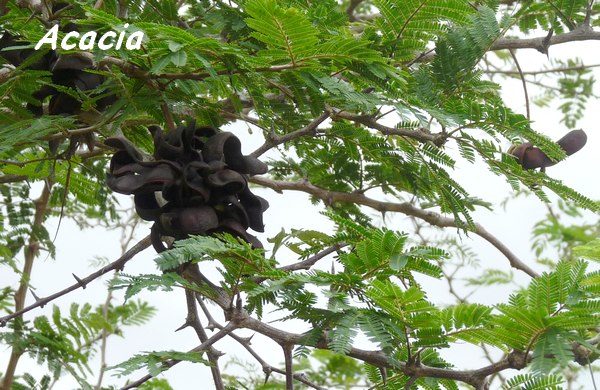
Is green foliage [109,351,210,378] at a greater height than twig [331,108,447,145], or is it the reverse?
twig [331,108,447,145]

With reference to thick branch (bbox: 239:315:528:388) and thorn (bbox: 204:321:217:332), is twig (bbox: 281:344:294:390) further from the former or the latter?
thorn (bbox: 204:321:217:332)

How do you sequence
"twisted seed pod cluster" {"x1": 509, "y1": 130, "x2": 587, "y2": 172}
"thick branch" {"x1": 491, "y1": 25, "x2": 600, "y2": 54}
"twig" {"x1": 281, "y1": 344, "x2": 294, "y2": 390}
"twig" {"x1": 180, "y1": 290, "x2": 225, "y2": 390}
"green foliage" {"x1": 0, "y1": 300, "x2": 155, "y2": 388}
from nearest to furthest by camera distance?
"twig" {"x1": 281, "y1": 344, "x2": 294, "y2": 390}, "twig" {"x1": 180, "y1": 290, "x2": 225, "y2": 390}, "twisted seed pod cluster" {"x1": 509, "y1": 130, "x2": 587, "y2": 172}, "thick branch" {"x1": 491, "y1": 25, "x2": 600, "y2": 54}, "green foliage" {"x1": 0, "y1": 300, "x2": 155, "y2": 388}

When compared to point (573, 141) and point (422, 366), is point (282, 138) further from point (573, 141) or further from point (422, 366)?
point (573, 141)

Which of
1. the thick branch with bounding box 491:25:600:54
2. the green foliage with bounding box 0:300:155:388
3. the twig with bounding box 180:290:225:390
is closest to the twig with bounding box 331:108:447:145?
the thick branch with bounding box 491:25:600:54

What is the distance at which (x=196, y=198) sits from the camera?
144cm

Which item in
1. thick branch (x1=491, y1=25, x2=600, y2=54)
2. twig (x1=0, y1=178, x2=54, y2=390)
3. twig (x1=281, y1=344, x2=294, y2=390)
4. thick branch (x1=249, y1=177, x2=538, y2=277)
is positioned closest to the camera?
twig (x1=281, y1=344, x2=294, y2=390)

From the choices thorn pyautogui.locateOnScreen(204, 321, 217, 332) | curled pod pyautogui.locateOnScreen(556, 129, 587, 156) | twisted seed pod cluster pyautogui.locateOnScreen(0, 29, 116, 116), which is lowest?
thorn pyautogui.locateOnScreen(204, 321, 217, 332)

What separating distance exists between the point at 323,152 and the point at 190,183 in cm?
74

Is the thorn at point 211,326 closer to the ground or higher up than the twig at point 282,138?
closer to the ground

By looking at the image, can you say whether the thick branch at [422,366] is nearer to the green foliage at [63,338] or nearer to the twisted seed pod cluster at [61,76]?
the twisted seed pod cluster at [61,76]

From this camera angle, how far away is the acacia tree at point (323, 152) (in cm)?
121

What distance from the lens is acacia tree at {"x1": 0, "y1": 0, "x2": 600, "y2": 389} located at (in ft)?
3.98

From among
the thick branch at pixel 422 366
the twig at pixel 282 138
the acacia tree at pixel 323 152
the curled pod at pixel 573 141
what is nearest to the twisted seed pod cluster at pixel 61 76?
the acacia tree at pixel 323 152

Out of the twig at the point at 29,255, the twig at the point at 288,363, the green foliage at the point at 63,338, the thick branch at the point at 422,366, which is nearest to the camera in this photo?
the thick branch at the point at 422,366
